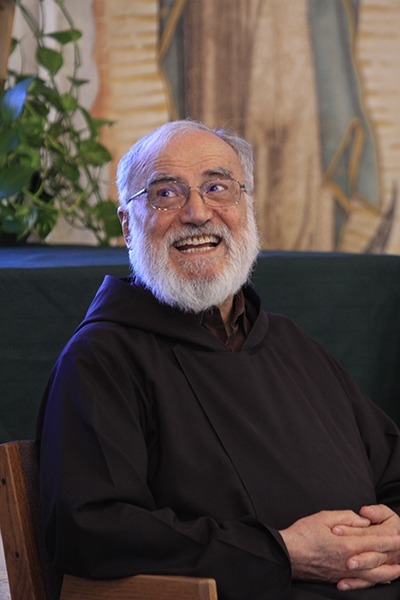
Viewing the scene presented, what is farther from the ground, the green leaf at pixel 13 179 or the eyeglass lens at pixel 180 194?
the eyeglass lens at pixel 180 194

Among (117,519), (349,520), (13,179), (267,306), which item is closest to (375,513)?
(349,520)

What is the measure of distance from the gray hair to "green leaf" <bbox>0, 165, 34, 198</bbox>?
940 mm

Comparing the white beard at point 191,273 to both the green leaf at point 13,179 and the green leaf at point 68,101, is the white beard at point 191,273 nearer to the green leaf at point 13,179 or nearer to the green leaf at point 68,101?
the green leaf at point 13,179

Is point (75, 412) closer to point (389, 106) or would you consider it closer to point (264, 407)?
point (264, 407)

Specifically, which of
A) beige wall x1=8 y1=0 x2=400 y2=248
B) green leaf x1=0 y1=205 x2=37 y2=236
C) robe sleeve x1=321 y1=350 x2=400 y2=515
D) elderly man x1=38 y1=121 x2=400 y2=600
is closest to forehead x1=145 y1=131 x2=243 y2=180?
elderly man x1=38 y1=121 x2=400 y2=600

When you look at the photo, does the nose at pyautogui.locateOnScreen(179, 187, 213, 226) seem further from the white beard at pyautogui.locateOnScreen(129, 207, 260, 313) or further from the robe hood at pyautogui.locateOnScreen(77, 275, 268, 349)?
the robe hood at pyautogui.locateOnScreen(77, 275, 268, 349)

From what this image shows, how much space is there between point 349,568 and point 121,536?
542 mm

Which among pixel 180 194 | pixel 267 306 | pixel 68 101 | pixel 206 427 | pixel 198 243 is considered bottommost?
pixel 267 306

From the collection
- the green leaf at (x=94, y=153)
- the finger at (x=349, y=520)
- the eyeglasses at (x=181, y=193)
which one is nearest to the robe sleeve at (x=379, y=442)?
the finger at (x=349, y=520)

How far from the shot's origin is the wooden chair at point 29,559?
2318 mm

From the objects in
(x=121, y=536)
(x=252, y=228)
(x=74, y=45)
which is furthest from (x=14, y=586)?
(x=74, y=45)

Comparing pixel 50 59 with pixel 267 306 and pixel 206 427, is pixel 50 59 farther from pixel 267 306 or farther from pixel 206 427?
pixel 206 427

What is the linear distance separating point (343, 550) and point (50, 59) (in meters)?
2.53

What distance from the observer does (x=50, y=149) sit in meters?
4.50
